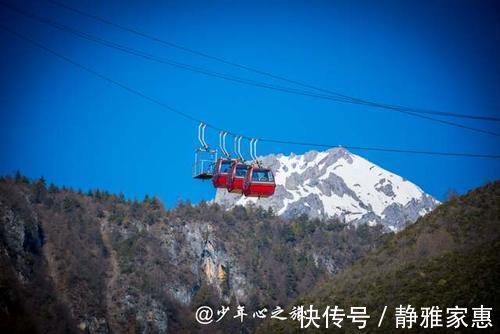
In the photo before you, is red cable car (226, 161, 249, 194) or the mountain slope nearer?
red cable car (226, 161, 249, 194)

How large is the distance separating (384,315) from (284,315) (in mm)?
18377

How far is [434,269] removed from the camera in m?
65.5

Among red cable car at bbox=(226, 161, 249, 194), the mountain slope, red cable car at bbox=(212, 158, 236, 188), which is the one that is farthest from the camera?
red cable car at bbox=(212, 158, 236, 188)

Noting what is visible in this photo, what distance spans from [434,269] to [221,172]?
20.1m

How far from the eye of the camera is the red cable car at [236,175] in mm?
57344

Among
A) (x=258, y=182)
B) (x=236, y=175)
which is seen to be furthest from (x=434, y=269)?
(x=236, y=175)

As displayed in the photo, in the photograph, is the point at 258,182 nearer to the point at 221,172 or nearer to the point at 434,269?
the point at 221,172

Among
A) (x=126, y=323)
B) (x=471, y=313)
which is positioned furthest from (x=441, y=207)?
(x=126, y=323)

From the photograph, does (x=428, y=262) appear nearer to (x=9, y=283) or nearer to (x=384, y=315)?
(x=384, y=315)

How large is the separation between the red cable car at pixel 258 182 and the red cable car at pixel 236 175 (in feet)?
1.11

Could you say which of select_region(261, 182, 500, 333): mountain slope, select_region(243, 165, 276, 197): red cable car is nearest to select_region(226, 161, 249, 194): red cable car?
select_region(243, 165, 276, 197): red cable car

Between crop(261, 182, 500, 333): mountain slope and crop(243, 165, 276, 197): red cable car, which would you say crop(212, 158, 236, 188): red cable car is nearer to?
crop(243, 165, 276, 197): red cable car

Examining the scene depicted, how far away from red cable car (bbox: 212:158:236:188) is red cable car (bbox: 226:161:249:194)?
0.36 m

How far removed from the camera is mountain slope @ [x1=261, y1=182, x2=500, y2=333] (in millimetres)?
57531
